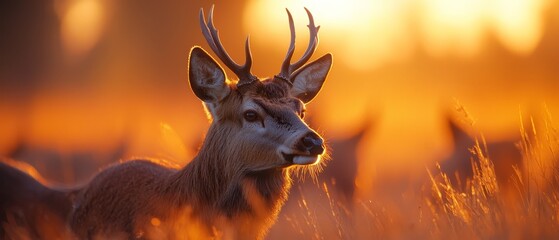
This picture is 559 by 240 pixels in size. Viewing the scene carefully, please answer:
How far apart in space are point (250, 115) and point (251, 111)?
0.03m

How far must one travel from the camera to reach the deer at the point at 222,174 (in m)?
5.93

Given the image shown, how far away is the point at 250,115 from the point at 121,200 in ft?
4.01

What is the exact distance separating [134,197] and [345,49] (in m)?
18.8

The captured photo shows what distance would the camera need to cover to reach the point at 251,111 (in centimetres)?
609

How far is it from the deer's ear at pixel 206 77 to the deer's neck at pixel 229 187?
0.40 metres

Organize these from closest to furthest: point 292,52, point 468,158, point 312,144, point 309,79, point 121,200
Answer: point 312,144 < point 121,200 < point 292,52 < point 309,79 < point 468,158

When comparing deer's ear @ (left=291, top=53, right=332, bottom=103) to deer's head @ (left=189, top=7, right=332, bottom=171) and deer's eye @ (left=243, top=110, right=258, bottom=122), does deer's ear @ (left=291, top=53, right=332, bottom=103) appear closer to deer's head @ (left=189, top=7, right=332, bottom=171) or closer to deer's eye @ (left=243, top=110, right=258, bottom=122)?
deer's head @ (left=189, top=7, right=332, bottom=171)

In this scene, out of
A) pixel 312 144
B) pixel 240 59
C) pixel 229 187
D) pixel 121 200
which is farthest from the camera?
pixel 240 59

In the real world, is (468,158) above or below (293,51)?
below

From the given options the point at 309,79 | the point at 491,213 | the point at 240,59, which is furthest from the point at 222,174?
the point at 240,59

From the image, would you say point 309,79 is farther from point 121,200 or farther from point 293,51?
point 121,200

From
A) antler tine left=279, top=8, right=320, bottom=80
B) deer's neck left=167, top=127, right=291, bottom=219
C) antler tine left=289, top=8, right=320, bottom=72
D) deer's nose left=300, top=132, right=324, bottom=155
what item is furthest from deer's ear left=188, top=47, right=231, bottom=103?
deer's nose left=300, top=132, right=324, bottom=155

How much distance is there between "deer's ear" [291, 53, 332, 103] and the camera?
6887 millimetres

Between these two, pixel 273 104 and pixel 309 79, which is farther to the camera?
pixel 309 79
